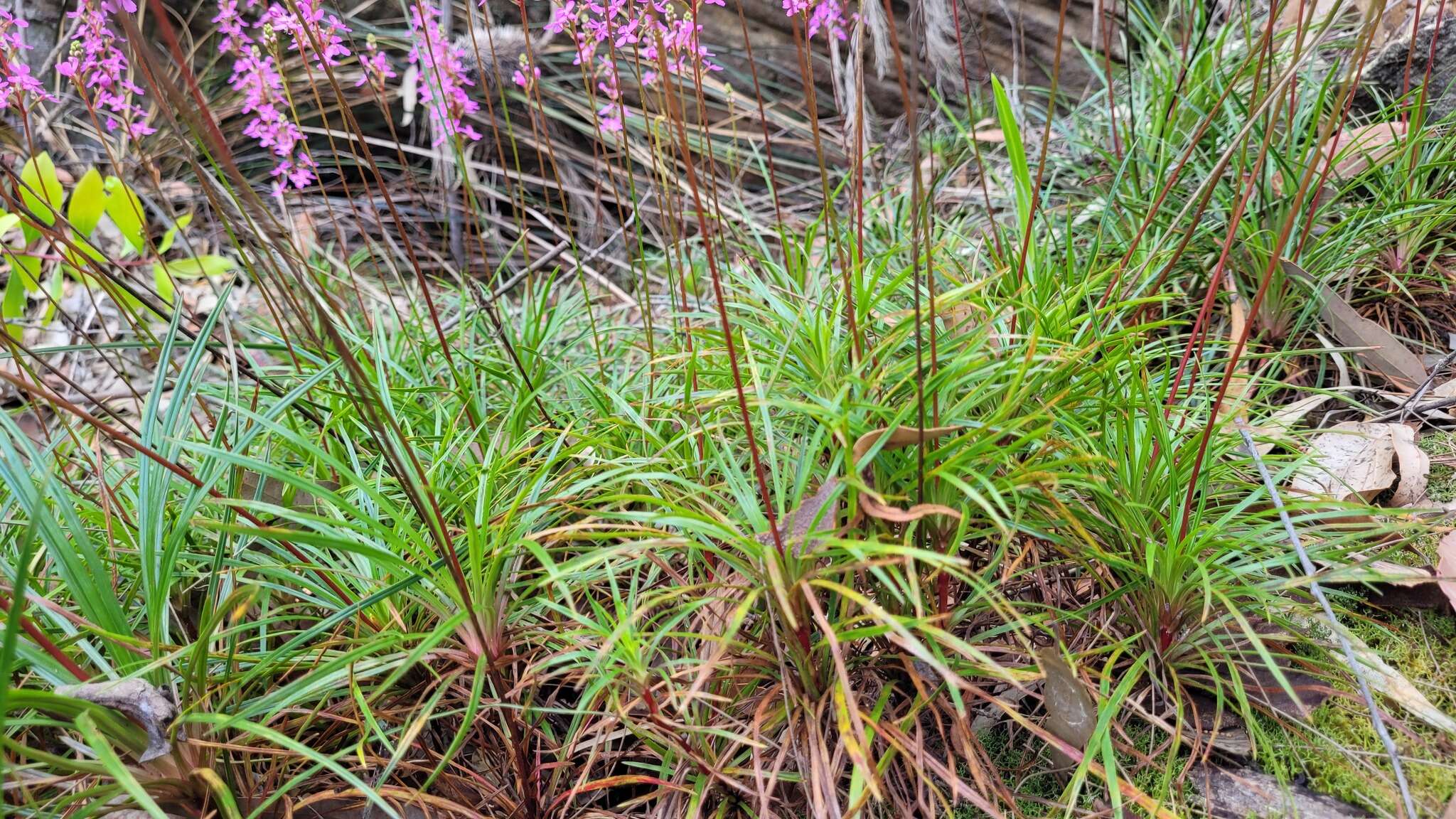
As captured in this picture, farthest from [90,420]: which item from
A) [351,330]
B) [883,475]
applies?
[883,475]

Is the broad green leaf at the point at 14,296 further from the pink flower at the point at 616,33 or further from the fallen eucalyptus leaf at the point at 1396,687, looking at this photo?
the fallen eucalyptus leaf at the point at 1396,687

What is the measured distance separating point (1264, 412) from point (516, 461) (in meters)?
1.41

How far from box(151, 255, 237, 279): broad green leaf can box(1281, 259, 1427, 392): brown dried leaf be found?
2.37 metres

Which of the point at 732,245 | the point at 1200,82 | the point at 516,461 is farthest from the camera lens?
the point at 732,245

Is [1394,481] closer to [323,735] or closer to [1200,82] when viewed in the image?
[1200,82]

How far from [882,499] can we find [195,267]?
1873 millimetres

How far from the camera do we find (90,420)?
98cm

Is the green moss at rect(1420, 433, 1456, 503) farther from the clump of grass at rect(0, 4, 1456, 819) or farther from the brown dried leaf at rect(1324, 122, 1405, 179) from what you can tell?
the brown dried leaf at rect(1324, 122, 1405, 179)

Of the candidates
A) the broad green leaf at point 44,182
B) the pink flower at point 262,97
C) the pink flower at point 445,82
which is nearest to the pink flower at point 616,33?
the pink flower at point 445,82

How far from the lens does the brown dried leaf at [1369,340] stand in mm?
1657

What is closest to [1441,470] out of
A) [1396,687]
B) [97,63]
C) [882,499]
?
[1396,687]

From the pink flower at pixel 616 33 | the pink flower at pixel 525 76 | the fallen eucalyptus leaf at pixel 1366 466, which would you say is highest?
the pink flower at pixel 616 33

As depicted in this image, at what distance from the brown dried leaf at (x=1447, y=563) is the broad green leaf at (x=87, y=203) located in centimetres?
269

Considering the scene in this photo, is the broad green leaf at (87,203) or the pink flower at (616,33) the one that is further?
the broad green leaf at (87,203)
